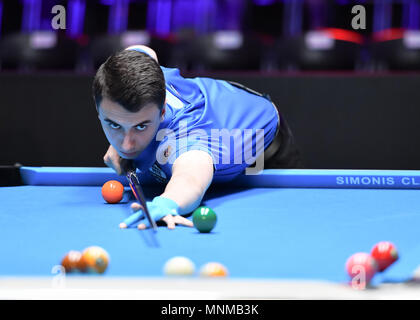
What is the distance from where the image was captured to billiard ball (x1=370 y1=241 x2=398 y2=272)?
59.9 inches

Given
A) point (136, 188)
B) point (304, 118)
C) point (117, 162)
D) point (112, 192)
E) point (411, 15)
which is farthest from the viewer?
point (411, 15)

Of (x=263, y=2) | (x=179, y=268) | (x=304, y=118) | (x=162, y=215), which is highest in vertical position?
(x=263, y=2)

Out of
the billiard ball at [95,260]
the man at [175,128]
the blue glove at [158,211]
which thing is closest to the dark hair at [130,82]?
the man at [175,128]

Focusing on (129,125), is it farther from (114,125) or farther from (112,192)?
(112,192)

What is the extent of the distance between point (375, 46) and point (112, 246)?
5054 mm

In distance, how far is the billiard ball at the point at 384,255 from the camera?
1522 millimetres

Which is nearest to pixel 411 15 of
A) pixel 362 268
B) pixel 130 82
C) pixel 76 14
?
pixel 76 14

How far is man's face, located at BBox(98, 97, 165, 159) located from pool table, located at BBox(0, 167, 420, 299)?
26 cm

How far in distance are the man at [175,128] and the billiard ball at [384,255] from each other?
0.75 metres

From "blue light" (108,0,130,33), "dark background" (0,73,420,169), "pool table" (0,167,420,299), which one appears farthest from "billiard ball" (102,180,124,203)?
"blue light" (108,0,130,33)

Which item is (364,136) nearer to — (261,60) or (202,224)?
(261,60)

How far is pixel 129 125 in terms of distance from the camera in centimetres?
237

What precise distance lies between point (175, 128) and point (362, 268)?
1416mm
